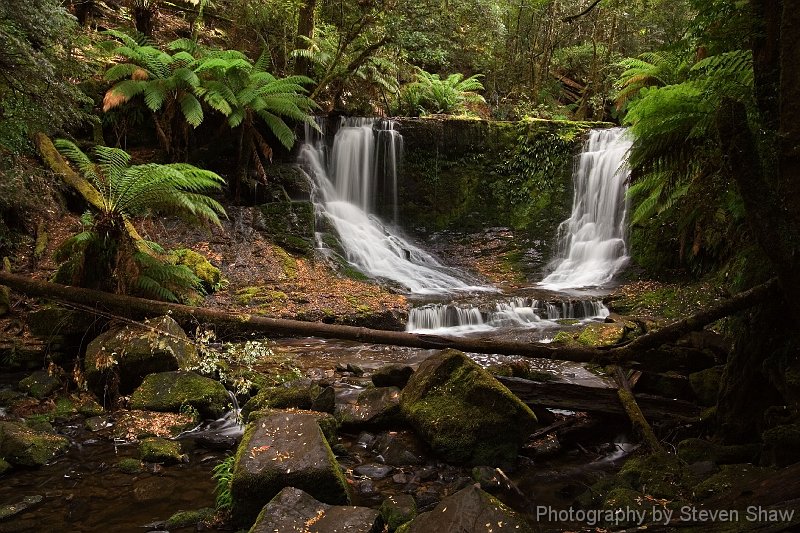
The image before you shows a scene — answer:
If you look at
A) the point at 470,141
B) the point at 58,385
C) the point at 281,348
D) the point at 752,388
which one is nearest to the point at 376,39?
the point at 470,141

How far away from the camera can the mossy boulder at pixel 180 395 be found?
4.66m

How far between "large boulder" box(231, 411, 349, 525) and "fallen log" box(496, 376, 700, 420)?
174cm

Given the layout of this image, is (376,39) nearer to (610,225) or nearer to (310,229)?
(310,229)

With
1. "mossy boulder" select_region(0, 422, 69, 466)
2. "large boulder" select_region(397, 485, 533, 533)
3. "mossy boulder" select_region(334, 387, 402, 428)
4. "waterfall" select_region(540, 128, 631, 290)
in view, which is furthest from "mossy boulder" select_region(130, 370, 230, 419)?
"waterfall" select_region(540, 128, 631, 290)

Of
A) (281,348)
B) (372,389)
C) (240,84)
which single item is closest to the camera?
(372,389)

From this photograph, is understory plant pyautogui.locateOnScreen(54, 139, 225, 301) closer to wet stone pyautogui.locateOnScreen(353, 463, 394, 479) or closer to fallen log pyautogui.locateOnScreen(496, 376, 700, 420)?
wet stone pyautogui.locateOnScreen(353, 463, 394, 479)

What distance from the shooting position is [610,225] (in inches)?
480

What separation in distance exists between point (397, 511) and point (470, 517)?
72 centimetres

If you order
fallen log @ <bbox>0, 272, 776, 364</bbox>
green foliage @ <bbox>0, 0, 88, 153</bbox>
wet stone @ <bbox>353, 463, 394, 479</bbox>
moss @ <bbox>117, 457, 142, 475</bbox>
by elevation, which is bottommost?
wet stone @ <bbox>353, 463, 394, 479</bbox>

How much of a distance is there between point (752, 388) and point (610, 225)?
31.2ft

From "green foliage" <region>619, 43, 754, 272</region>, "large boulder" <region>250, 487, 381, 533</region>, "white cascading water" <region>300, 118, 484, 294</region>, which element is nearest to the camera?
"large boulder" <region>250, 487, 381, 533</region>

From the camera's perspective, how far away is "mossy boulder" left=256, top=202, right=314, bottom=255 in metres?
10.1

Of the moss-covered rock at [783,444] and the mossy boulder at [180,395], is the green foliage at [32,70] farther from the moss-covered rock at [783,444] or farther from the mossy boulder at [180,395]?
the moss-covered rock at [783,444]

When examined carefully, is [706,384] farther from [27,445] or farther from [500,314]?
[27,445]
